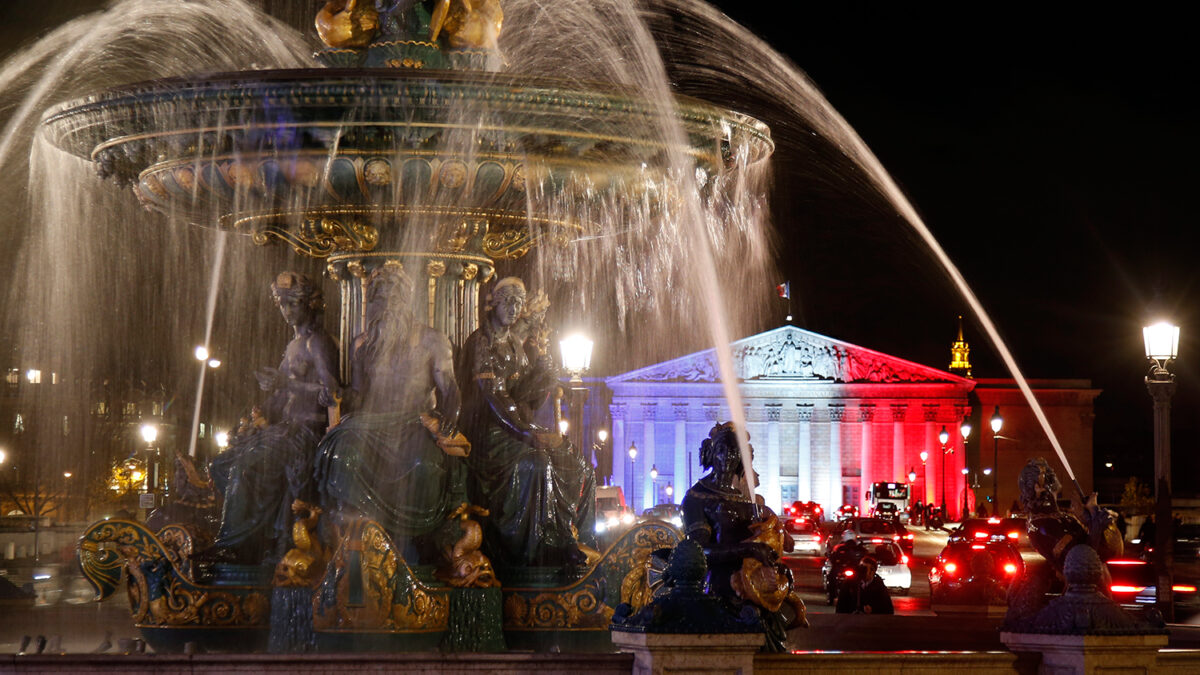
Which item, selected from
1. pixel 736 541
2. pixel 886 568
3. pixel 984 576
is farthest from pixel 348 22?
pixel 886 568

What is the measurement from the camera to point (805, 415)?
112188mm

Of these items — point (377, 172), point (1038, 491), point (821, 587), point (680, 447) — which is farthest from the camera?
point (680, 447)

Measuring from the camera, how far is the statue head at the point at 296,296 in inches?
366

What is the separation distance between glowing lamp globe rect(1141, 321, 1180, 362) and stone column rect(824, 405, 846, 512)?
9491cm

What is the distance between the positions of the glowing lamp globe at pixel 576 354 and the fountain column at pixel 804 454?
9384 cm

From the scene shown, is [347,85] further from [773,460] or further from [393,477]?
[773,460]

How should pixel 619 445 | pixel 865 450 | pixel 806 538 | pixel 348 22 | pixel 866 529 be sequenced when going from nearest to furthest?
pixel 348 22 → pixel 866 529 → pixel 806 538 → pixel 619 445 → pixel 865 450

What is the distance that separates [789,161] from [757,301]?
9654cm

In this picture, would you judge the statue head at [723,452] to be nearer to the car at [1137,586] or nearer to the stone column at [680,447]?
the car at [1137,586]

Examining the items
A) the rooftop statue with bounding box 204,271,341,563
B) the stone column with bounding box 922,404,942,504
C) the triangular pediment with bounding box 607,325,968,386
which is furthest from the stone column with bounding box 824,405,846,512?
the rooftop statue with bounding box 204,271,341,563

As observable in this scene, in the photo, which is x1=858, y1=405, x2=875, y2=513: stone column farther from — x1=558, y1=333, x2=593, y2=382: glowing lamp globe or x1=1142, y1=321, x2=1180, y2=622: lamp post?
x1=558, y1=333, x2=593, y2=382: glowing lamp globe

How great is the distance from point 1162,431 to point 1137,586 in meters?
3.22

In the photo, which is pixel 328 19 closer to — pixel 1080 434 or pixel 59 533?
pixel 59 533

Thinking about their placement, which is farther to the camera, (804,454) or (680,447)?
(804,454)
